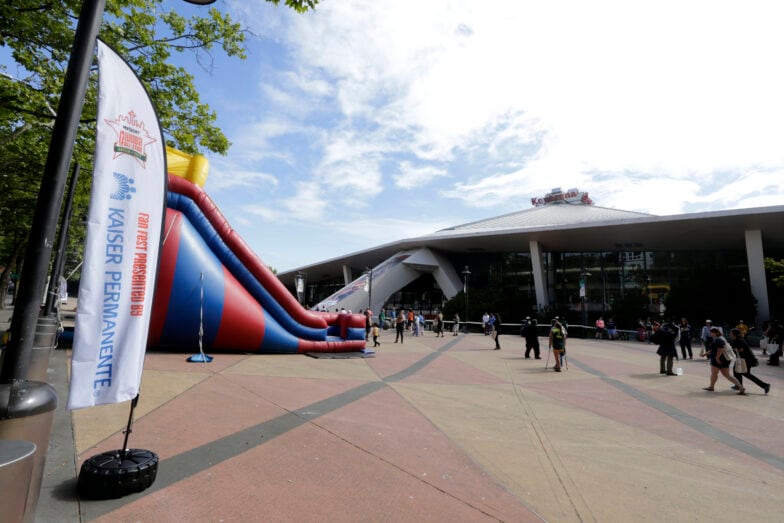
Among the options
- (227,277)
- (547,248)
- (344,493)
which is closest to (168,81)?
(227,277)

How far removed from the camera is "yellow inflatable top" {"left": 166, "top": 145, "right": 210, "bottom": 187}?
1008cm

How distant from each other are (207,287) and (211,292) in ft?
0.52

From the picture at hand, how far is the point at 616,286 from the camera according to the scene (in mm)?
36531

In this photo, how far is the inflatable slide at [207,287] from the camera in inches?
381

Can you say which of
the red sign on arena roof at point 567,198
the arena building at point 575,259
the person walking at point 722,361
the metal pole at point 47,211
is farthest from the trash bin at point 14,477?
the red sign on arena roof at point 567,198

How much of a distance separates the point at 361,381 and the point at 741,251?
39124mm

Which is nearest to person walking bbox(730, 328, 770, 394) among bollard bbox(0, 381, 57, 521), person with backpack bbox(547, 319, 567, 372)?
person with backpack bbox(547, 319, 567, 372)

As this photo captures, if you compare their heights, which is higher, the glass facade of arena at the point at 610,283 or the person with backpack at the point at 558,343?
the glass facade of arena at the point at 610,283

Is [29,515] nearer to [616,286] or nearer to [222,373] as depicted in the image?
[222,373]

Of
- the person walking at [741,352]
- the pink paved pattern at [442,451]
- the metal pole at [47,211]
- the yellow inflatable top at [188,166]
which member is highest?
the yellow inflatable top at [188,166]

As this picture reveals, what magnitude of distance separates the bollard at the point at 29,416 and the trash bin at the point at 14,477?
21 cm

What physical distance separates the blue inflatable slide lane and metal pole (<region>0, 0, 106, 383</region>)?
24.9 ft

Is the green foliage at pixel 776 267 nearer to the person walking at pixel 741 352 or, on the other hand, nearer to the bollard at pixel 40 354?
the person walking at pixel 741 352

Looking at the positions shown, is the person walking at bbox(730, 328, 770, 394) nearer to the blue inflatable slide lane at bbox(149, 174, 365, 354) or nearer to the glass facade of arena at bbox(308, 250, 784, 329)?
the blue inflatable slide lane at bbox(149, 174, 365, 354)
